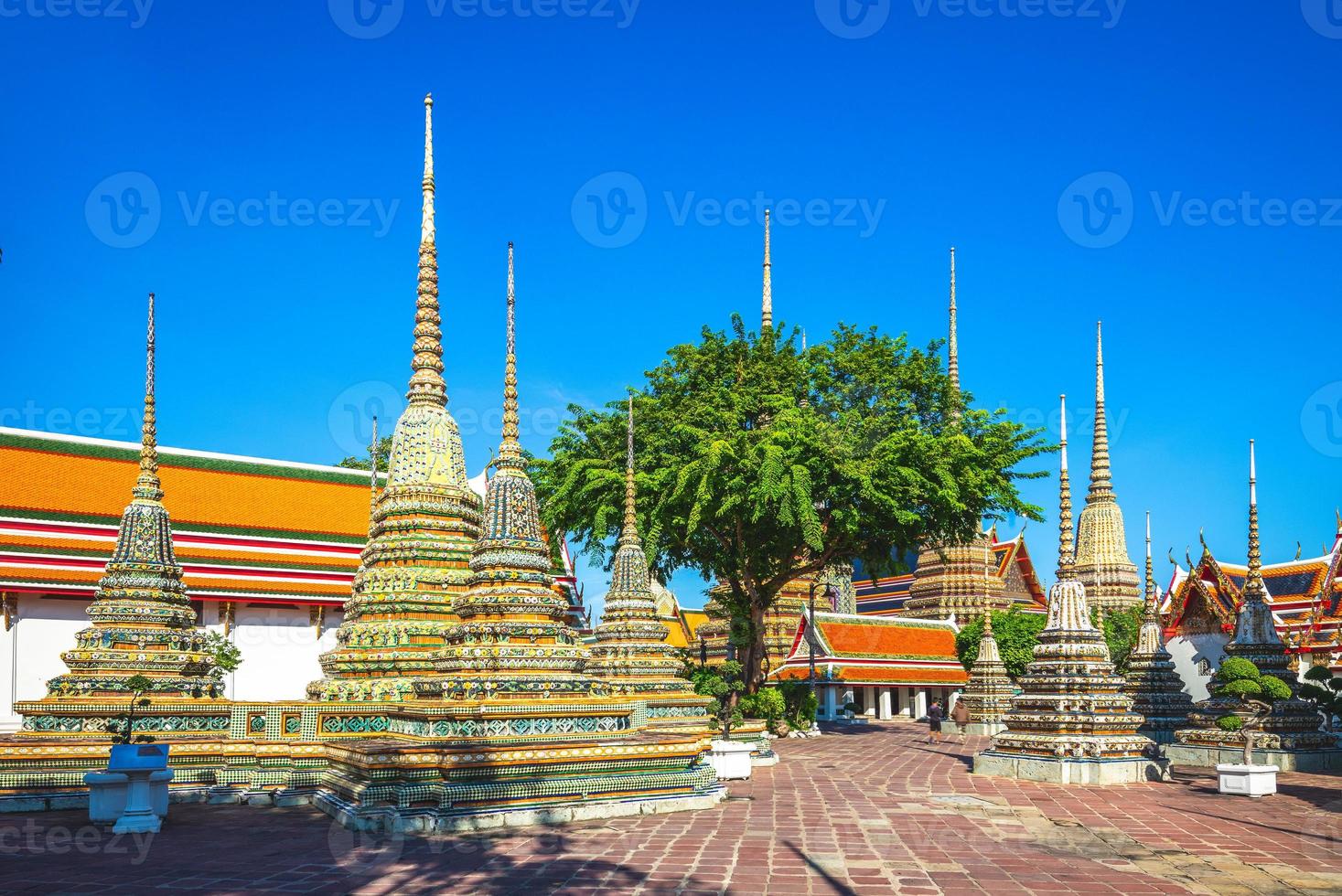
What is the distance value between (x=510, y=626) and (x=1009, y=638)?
3095 centimetres

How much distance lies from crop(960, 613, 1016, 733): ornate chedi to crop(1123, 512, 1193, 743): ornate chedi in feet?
25.9

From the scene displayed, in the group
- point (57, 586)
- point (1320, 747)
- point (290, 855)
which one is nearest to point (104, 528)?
point (57, 586)

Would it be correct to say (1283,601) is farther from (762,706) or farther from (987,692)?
(762,706)

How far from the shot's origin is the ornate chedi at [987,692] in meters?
32.2

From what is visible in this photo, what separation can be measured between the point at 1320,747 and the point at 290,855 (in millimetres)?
19136

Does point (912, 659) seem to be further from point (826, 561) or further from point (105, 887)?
point (105, 887)

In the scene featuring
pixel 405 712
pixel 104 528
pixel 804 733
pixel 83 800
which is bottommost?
pixel 804 733

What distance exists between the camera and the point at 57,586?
27.2 metres

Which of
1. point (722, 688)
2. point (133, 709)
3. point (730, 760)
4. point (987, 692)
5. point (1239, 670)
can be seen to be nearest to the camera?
point (133, 709)

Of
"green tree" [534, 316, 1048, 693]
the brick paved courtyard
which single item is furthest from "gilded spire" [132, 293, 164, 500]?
"green tree" [534, 316, 1048, 693]

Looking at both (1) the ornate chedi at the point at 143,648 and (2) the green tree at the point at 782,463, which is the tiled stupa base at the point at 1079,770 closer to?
(2) the green tree at the point at 782,463

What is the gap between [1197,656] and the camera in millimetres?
35688

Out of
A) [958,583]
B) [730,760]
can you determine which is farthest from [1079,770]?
[958,583]

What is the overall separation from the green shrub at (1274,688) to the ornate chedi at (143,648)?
1815cm
